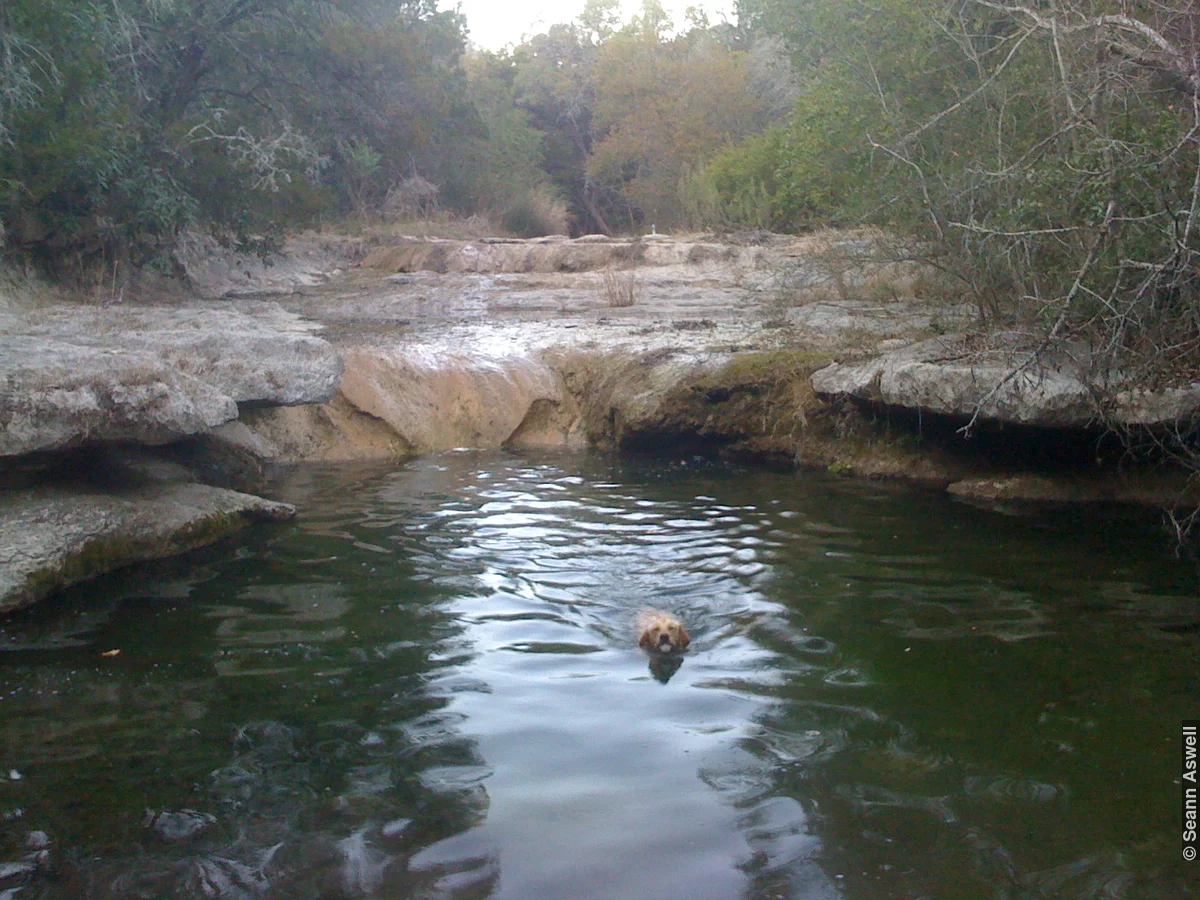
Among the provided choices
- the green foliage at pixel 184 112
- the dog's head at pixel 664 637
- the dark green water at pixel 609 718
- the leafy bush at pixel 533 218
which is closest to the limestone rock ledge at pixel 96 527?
the dark green water at pixel 609 718

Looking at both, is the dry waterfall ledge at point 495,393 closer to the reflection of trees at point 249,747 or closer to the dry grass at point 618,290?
the dry grass at point 618,290

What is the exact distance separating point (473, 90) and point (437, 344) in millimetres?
24667

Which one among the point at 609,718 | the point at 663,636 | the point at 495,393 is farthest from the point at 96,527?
the point at 495,393

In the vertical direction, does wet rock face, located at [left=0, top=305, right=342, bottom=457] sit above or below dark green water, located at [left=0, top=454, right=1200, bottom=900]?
above

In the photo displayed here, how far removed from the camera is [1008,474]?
9227 mm

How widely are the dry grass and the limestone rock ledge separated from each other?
835 centimetres

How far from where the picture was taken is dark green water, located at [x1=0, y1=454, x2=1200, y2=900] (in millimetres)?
3564

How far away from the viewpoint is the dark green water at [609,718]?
140 inches

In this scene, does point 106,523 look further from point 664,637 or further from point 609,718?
point 609,718

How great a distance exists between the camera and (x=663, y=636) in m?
5.39

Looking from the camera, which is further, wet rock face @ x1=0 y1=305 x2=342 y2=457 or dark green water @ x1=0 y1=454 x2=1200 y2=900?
wet rock face @ x1=0 y1=305 x2=342 y2=457

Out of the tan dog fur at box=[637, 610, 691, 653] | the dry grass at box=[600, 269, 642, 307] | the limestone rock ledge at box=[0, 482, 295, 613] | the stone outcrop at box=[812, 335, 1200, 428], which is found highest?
the dry grass at box=[600, 269, 642, 307]

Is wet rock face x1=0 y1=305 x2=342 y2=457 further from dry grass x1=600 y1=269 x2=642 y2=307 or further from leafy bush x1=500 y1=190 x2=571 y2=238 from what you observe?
leafy bush x1=500 y1=190 x2=571 y2=238

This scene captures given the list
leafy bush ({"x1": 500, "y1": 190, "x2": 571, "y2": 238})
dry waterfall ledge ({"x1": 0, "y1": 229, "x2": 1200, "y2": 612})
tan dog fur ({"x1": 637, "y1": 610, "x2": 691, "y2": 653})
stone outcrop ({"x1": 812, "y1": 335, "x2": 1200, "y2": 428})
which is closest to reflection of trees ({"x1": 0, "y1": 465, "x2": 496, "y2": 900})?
tan dog fur ({"x1": 637, "y1": 610, "x2": 691, "y2": 653})
